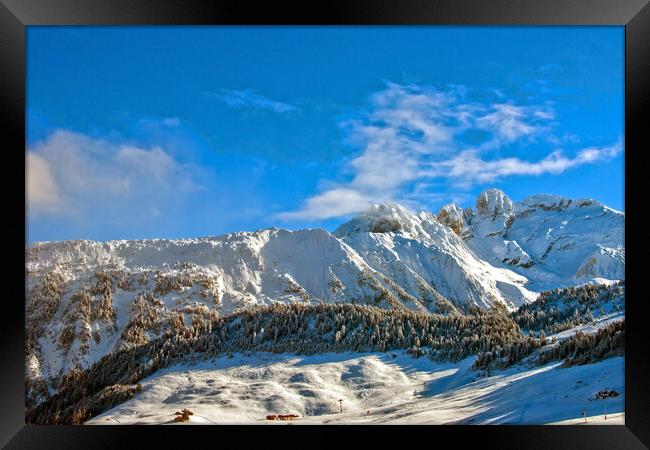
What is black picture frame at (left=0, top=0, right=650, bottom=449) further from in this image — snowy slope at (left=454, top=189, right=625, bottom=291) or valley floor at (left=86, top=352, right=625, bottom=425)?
snowy slope at (left=454, top=189, right=625, bottom=291)

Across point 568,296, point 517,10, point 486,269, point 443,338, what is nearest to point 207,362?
point 443,338

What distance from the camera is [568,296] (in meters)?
15.8

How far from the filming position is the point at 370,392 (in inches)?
541

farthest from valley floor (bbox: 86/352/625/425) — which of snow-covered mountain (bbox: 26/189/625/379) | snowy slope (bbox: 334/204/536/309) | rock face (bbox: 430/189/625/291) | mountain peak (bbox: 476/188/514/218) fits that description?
mountain peak (bbox: 476/188/514/218)

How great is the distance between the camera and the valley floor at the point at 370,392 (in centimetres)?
733

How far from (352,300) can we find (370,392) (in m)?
50.0

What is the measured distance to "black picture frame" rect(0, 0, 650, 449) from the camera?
523cm

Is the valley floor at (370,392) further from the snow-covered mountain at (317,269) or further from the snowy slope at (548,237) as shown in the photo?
the snowy slope at (548,237)

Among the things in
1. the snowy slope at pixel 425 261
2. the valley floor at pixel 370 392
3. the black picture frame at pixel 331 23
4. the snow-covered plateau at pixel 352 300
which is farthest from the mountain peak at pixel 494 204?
the black picture frame at pixel 331 23

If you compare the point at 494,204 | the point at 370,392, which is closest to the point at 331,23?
the point at 370,392

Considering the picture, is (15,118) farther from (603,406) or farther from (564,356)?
(564,356)

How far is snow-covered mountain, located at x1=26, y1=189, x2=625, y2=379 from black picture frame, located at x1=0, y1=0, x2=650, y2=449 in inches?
385

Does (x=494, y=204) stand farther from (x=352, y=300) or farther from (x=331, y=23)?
(x=331, y=23)

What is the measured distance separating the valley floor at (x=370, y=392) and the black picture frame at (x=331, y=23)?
1044mm
